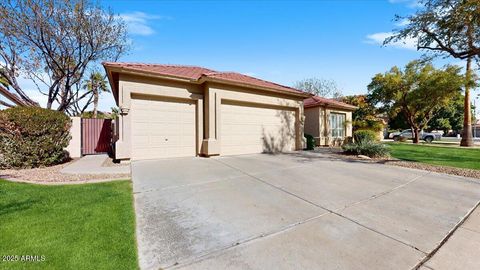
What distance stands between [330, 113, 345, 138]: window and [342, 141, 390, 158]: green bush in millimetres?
5562

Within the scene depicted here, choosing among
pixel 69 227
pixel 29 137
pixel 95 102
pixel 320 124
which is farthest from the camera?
pixel 95 102

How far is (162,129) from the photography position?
945 cm

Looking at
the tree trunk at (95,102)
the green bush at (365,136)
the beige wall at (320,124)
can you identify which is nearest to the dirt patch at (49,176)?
the green bush at (365,136)

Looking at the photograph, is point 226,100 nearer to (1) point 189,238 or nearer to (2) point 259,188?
(2) point 259,188

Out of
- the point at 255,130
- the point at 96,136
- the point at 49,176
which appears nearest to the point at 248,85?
the point at 255,130

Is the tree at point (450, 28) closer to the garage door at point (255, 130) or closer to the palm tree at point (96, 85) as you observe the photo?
the garage door at point (255, 130)

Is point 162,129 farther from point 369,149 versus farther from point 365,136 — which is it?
point 365,136

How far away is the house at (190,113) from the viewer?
8734 millimetres

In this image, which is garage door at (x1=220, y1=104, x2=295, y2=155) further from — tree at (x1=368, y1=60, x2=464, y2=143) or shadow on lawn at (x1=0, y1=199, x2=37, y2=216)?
tree at (x1=368, y1=60, x2=464, y2=143)

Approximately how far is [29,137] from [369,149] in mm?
14360

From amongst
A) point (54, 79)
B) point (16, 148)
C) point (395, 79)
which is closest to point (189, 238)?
point (16, 148)

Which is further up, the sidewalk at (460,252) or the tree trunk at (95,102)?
the tree trunk at (95,102)

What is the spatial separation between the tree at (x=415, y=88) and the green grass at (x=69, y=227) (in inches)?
851

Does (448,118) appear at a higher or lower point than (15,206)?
higher
